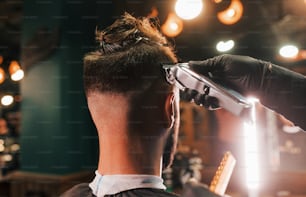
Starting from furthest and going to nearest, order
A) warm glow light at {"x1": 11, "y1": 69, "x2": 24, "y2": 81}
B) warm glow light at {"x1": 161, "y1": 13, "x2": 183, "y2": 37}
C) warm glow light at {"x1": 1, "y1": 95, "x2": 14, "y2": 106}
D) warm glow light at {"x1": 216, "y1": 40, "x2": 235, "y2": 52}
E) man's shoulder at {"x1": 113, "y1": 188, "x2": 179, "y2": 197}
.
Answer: warm glow light at {"x1": 1, "y1": 95, "x2": 14, "y2": 106}, warm glow light at {"x1": 11, "y1": 69, "x2": 24, "y2": 81}, warm glow light at {"x1": 161, "y1": 13, "x2": 183, "y2": 37}, warm glow light at {"x1": 216, "y1": 40, "x2": 235, "y2": 52}, man's shoulder at {"x1": 113, "y1": 188, "x2": 179, "y2": 197}

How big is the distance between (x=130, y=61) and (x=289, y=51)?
627mm

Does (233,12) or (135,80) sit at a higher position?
(233,12)

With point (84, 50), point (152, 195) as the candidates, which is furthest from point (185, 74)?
point (84, 50)

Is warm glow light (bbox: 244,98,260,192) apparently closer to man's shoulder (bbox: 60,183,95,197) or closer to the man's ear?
the man's ear

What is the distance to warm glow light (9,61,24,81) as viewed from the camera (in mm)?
1923

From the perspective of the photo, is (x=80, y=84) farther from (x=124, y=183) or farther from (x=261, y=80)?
(x=261, y=80)

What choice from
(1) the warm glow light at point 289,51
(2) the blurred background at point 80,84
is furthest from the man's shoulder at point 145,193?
(1) the warm glow light at point 289,51

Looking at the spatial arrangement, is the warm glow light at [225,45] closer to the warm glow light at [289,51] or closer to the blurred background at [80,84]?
the blurred background at [80,84]

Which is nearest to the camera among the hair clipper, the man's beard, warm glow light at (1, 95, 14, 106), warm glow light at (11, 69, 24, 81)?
the hair clipper

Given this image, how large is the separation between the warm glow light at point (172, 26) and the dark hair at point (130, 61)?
1.05 feet

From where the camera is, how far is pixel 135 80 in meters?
1.00

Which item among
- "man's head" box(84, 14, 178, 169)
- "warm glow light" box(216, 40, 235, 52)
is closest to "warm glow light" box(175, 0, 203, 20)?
"warm glow light" box(216, 40, 235, 52)

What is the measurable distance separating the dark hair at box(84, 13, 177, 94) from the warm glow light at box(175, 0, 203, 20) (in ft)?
1.48

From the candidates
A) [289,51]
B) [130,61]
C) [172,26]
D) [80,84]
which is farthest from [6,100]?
[289,51]
